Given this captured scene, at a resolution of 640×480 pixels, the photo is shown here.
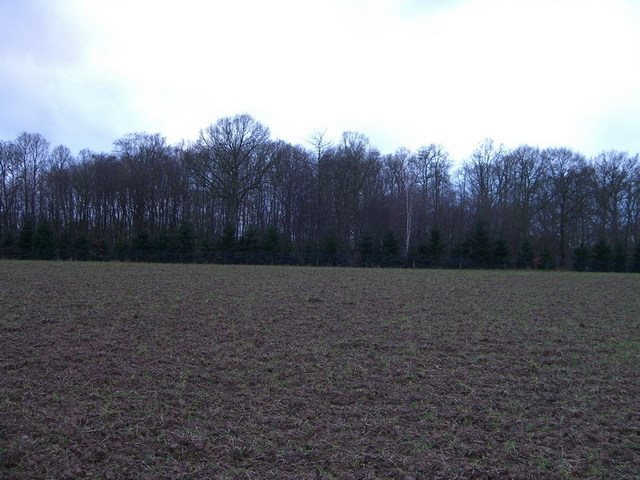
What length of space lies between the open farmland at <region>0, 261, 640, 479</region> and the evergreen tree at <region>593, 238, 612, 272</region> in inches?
1632

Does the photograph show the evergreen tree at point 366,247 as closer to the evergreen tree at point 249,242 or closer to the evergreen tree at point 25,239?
the evergreen tree at point 249,242

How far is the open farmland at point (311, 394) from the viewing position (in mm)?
5000

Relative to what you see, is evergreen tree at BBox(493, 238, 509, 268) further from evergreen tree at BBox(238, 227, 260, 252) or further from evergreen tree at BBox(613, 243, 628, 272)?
evergreen tree at BBox(238, 227, 260, 252)

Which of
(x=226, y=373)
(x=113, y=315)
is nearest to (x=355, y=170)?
(x=113, y=315)

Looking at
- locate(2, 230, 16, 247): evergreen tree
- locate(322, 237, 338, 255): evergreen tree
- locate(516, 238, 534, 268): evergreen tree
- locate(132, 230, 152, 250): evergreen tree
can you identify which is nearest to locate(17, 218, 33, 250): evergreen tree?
locate(2, 230, 16, 247): evergreen tree

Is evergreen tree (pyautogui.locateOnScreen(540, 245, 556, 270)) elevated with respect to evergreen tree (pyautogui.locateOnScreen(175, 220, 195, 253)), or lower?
lower

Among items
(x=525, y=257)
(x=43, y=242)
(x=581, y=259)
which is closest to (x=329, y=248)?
(x=525, y=257)

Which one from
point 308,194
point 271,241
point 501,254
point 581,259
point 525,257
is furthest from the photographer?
point 308,194

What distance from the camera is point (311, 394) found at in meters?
7.06

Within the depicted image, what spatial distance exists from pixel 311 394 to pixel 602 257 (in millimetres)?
53614

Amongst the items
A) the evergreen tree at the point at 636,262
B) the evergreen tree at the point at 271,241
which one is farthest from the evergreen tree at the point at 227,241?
the evergreen tree at the point at 636,262

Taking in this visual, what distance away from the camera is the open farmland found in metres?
5.00

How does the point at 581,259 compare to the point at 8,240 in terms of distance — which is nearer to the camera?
the point at 8,240

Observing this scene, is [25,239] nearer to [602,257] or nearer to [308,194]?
[308,194]
